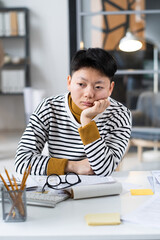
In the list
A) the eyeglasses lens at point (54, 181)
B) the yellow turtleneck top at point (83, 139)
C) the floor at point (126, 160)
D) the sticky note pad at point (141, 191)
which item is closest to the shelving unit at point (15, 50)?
the floor at point (126, 160)

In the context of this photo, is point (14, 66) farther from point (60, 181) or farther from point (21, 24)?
point (60, 181)

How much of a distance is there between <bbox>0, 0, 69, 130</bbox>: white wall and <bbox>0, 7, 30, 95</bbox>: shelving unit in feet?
0.52

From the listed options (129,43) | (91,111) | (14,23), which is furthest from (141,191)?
(14,23)

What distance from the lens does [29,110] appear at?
4922mm

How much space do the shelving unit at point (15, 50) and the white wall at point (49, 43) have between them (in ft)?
0.52

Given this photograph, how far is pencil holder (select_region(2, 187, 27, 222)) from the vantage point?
90cm

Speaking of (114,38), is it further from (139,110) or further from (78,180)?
(78,180)

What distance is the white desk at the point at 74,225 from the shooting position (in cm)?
82

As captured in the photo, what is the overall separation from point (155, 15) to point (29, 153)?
3168 millimetres

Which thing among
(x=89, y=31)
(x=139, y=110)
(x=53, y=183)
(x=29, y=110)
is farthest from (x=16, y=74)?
(x=53, y=183)

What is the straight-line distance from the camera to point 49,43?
5801mm

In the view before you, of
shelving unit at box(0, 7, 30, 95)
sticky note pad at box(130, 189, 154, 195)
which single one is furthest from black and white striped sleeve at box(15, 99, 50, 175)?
shelving unit at box(0, 7, 30, 95)

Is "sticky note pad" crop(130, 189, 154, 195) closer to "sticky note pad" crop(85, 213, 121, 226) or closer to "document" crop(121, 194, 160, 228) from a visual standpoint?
"document" crop(121, 194, 160, 228)

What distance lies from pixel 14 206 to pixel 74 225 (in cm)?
15
